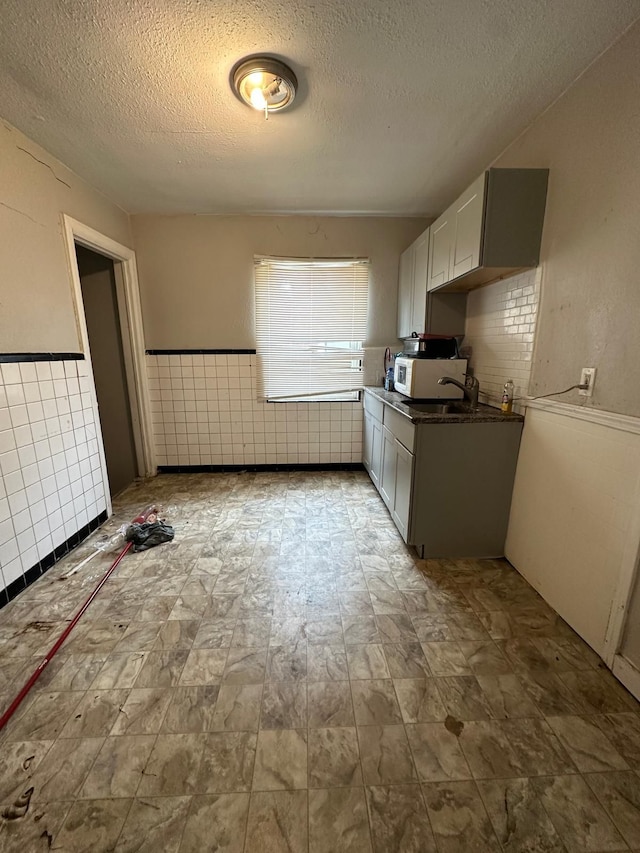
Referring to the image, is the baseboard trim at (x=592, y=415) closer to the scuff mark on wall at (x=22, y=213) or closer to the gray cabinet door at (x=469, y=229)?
the gray cabinet door at (x=469, y=229)

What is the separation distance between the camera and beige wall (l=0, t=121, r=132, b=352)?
1.85 meters

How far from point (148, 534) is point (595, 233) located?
303cm

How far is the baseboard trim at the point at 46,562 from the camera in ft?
5.93

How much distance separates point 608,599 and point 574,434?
72cm

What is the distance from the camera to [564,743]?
1.14 m

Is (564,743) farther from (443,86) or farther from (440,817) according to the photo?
(443,86)

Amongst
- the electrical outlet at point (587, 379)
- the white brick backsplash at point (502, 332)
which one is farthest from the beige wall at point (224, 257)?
the electrical outlet at point (587, 379)

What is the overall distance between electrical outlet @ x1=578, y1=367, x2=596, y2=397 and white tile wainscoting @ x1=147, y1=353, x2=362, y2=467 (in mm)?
2166

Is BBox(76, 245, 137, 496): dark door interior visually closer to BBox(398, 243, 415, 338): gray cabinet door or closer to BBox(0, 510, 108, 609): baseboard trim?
BBox(0, 510, 108, 609): baseboard trim

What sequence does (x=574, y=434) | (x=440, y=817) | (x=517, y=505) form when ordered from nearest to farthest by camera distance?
(x=440, y=817)
(x=574, y=434)
(x=517, y=505)

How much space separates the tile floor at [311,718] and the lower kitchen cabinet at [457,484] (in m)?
0.18

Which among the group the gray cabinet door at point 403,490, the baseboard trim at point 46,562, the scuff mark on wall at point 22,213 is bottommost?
the baseboard trim at point 46,562

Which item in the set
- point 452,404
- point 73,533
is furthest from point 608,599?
point 73,533

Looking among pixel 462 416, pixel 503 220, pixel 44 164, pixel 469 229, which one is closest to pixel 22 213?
pixel 44 164
